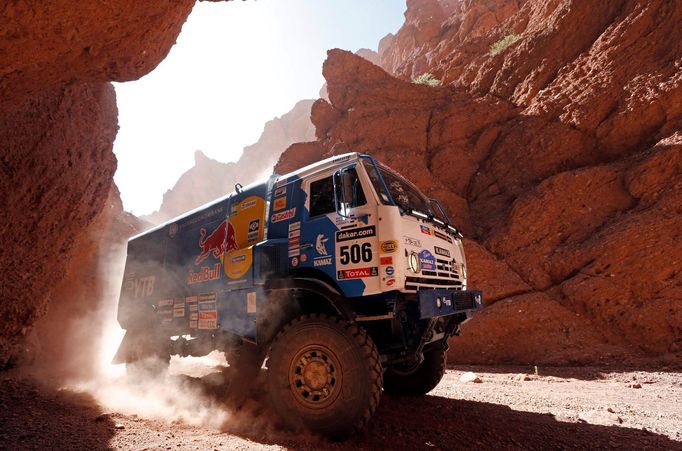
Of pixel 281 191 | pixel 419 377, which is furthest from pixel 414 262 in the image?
pixel 419 377

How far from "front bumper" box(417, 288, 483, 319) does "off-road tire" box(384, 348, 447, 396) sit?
1083 millimetres

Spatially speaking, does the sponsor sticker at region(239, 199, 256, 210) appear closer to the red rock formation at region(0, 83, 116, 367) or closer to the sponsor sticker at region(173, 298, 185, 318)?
the sponsor sticker at region(173, 298, 185, 318)

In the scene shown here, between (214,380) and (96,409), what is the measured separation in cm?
218

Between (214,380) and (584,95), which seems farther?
(584,95)

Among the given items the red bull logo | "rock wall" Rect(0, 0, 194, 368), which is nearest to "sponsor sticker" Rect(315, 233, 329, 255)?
the red bull logo

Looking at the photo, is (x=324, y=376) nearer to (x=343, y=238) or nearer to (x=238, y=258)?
(x=343, y=238)

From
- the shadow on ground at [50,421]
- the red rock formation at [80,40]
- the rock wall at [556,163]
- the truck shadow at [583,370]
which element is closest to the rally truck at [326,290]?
Result: the shadow on ground at [50,421]

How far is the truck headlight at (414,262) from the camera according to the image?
4.27m

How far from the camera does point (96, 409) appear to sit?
536 cm

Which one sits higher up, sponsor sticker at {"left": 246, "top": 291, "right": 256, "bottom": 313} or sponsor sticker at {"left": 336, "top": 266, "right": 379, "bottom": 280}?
sponsor sticker at {"left": 336, "top": 266, "right": 379, "bottom": 280}

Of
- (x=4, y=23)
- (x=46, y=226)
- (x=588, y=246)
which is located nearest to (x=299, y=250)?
(x=4, y=23)

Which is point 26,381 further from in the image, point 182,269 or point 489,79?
point 489,79

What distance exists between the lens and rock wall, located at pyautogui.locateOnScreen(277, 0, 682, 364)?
8891 mm

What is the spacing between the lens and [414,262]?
4340 millimetres
